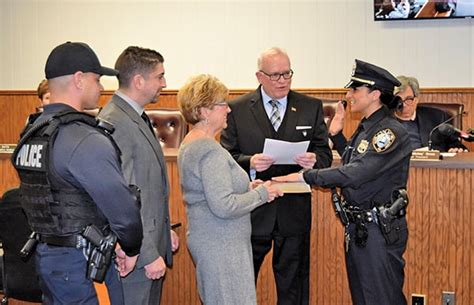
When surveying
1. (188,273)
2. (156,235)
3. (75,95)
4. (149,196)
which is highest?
(75,95)

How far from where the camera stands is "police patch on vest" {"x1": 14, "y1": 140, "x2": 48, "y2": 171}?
229cm

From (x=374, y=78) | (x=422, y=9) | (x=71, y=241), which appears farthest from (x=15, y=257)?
(x=422, y=9)

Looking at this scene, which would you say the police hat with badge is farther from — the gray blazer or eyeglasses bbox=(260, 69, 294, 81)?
the gray blazer

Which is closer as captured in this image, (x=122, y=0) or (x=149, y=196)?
(x=149, y=196)

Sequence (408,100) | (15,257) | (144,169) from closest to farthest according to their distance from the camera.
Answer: (144,169)
(15,257)
(408,100)

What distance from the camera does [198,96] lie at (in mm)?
3002

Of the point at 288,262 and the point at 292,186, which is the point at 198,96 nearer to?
the point at 292,186

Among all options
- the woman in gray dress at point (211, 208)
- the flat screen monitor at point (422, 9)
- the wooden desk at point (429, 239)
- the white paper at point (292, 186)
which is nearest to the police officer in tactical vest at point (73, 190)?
the woman in gray dress at point (211, 208)

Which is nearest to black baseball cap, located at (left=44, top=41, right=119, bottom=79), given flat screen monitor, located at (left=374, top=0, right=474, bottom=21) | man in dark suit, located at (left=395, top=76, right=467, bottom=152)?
man in dark suit, located at (left=395, top=76, right=467, bottom=152)

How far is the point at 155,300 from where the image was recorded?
2.94m

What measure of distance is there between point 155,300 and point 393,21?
4.80 m

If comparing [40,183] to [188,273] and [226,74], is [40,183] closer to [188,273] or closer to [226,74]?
[188,273]

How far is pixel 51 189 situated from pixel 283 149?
1424 mm

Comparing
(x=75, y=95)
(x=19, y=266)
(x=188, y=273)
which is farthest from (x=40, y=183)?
(x=188, y=273)
